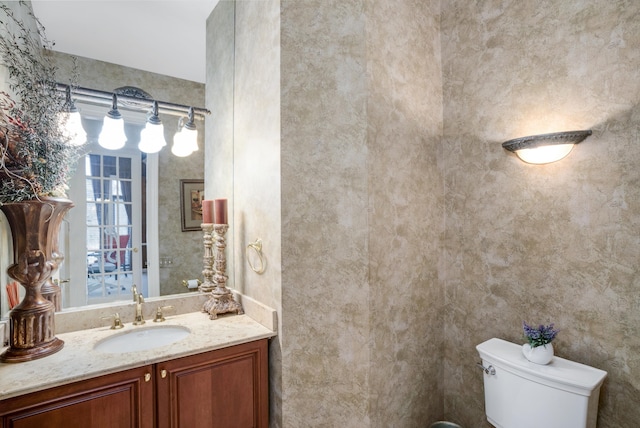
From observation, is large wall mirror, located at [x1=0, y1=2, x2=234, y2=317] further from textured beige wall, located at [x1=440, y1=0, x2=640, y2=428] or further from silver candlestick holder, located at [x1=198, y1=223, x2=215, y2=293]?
textured beige wall, located at [x1=440, y1=0, x2=640, y2=428]

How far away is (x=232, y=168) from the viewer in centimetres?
202

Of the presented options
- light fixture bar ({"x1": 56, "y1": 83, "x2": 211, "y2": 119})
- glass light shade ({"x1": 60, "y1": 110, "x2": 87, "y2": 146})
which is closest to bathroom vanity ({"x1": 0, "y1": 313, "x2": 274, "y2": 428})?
glass light shade ({"x1": 60, "y1": 110, "x2": 87, "y2": 146})

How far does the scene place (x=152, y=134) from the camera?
183 centimetres

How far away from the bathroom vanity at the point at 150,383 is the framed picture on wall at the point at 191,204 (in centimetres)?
58

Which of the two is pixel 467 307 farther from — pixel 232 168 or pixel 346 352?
pixel 232 168

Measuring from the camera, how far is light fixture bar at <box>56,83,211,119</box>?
64.6 inches

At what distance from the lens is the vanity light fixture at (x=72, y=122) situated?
1.52m

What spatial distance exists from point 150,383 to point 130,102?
1462 millimetres

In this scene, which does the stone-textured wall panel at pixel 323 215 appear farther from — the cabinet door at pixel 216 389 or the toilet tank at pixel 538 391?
the toilet tank at pixel 538 391

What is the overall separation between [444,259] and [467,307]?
30 centimetres

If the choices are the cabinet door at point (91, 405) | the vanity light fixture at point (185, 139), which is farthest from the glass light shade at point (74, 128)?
the cabinet door at point (91, 405)

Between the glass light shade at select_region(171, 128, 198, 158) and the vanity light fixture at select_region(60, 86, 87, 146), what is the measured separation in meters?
0.45

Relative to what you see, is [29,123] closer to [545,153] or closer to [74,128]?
[74,128]

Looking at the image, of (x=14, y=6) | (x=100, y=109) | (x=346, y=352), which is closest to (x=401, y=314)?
(x=346, y=352)
